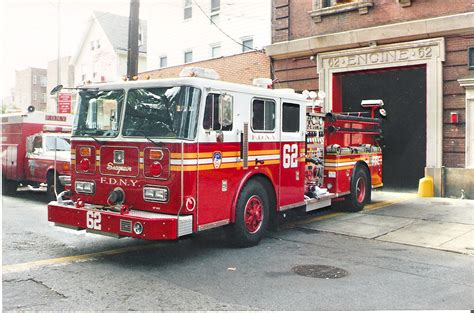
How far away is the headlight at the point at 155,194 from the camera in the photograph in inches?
258

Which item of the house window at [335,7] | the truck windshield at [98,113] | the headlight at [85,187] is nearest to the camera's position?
the truck windshield at [98,113]

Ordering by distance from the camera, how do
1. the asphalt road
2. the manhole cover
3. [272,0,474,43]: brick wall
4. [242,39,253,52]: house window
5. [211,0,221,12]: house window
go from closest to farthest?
1. the asphalt road
2. the manhole cover
3. [272,0,474,43]: brick wall
4. [242,39,253,52]: house window
5. [211,0,221,12]: house window

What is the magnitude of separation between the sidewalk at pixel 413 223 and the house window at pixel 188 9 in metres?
16.0

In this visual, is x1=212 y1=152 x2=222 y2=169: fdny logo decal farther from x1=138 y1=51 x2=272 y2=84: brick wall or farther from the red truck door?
x1=138 y1=51 x2=272 y2=84: brick wall

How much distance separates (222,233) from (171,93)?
295cm

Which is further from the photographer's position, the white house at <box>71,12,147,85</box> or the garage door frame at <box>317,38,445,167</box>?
the white house at <box>71,12,147,85</box>

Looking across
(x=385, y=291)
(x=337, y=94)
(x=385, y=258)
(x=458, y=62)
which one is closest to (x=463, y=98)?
(x=458, y=62)

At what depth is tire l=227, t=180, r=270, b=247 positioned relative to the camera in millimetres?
7391

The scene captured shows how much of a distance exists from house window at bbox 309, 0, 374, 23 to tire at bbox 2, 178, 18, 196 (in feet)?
34.4

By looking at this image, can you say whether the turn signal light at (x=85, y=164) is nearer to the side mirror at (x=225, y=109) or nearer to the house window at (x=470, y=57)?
the side mirror at (x=225, y=109)

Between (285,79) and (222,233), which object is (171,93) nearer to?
(222,233)

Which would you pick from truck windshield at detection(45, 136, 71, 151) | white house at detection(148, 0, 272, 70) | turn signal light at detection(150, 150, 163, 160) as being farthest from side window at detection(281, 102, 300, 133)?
white house at detection(148, 0, 272, 70)

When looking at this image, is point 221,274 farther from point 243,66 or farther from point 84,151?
point 243,66

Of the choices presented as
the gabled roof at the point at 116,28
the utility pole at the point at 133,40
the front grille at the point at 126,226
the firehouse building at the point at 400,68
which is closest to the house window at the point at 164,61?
the gabled roof at the point at 116,28
